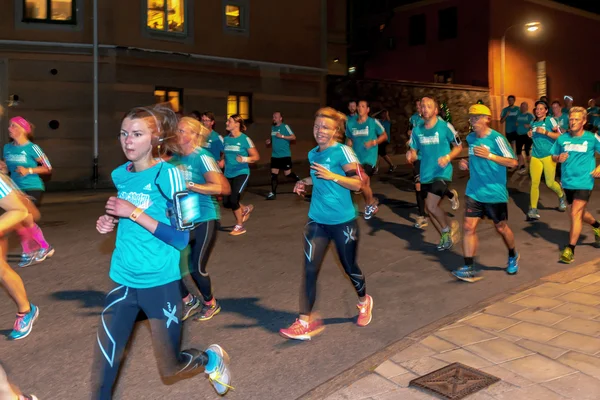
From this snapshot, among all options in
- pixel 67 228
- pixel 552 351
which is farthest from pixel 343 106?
pixel 552 351

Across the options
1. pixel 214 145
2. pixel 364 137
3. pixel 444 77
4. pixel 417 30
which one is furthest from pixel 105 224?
pixel 417 30

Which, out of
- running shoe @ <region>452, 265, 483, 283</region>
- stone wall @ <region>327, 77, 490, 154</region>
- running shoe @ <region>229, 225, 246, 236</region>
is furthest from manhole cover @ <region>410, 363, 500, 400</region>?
stone wall @ <region>327, 77, 490, 154</region>

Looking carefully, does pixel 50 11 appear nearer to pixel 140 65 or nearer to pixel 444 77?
pixel 140 65

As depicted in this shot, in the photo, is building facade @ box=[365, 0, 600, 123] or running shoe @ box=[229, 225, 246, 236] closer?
running shoe @ box=[229, 225, 246, 236]

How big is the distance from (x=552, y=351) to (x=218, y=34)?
18352mm

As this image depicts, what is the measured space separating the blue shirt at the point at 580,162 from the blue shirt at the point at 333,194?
3.75 metres

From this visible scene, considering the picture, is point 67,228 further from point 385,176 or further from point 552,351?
point 385,176

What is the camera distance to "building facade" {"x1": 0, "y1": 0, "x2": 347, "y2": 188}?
1805cm

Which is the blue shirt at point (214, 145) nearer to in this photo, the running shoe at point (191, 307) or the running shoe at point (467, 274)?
the running shoe at point (191, 307)

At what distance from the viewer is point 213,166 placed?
233 inches

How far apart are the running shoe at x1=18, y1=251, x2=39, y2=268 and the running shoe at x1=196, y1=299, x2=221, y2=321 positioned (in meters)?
3.20

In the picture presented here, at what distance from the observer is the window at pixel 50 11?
1812 centimetres

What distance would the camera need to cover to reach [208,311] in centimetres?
589

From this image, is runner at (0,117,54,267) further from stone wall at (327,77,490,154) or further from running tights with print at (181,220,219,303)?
stone wall at (327,77,490,154)
